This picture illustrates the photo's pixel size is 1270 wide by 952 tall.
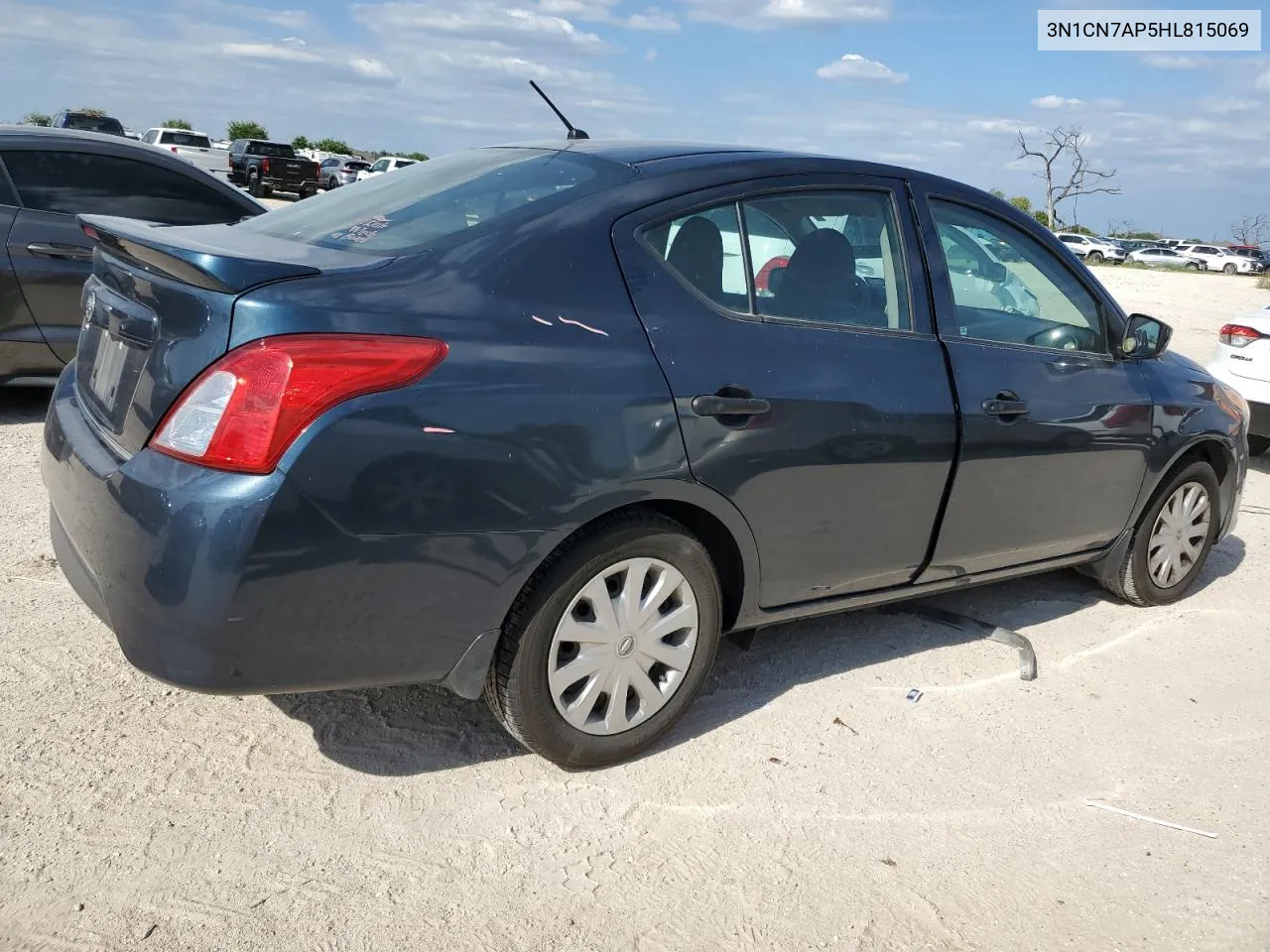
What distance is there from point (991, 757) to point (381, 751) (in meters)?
1.83

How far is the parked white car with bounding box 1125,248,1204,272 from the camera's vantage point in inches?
2087

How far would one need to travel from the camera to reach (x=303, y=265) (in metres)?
2.68

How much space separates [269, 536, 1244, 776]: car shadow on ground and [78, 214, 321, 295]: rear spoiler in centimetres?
136

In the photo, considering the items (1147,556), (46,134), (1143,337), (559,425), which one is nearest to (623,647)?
(559,425)

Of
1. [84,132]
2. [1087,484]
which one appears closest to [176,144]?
[84,132]

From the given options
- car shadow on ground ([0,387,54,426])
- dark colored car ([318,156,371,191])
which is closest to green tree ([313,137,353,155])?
dark colored car ([318,156,371,191])

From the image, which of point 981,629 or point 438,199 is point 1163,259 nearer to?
point 981,629

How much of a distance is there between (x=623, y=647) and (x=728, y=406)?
0.72m

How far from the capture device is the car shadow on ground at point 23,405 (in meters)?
6.68

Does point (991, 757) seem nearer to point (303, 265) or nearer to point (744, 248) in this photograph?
point (744, 248)

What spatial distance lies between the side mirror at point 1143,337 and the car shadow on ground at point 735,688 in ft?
3.75

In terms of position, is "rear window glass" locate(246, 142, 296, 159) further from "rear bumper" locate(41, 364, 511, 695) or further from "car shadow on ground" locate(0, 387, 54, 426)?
"rear bumper" locate(41, 364, 511, 695)

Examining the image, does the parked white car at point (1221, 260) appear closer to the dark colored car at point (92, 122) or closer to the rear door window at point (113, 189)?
the dark colored car at point (92, 122)

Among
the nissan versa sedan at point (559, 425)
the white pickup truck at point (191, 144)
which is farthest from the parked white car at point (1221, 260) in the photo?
the nissan versa sedan at point (559, 425)
